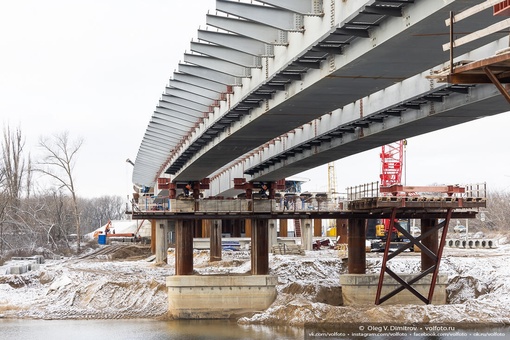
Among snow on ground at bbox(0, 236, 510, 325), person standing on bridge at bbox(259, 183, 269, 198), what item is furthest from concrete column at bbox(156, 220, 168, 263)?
person standing on bridge at bbox(259, 183, 269, 198)

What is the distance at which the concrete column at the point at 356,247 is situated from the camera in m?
47.6

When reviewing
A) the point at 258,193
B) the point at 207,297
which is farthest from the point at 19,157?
the point at 207,297

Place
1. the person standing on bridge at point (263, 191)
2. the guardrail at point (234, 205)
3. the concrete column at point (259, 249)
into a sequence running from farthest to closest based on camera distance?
1. the person standing on bridge at point (263, 191)
2. the guardrail at point (234, 205)
3. the concrete column at point (259, 249)

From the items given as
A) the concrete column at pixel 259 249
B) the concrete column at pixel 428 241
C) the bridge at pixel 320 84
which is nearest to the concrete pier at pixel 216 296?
the concrete column at pixel 259 249

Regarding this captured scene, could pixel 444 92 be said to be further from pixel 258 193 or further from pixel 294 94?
pixel 258 193

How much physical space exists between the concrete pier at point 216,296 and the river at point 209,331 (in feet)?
4.58

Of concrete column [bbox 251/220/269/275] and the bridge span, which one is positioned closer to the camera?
the bridge span

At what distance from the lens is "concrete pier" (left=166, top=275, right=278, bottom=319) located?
4494 cm

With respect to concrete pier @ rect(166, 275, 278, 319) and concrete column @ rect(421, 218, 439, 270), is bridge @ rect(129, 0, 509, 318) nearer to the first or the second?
concrete column @ rect(421, 218, 439, 270)

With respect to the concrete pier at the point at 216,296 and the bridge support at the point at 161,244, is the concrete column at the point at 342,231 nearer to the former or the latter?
the bridge support at the point at 161,244

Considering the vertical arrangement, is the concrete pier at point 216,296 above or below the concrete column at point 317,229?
below

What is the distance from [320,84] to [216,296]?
2385 centimetres

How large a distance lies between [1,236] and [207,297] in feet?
124

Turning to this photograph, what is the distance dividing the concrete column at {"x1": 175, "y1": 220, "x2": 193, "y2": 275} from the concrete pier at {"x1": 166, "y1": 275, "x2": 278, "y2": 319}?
76.2 inches
